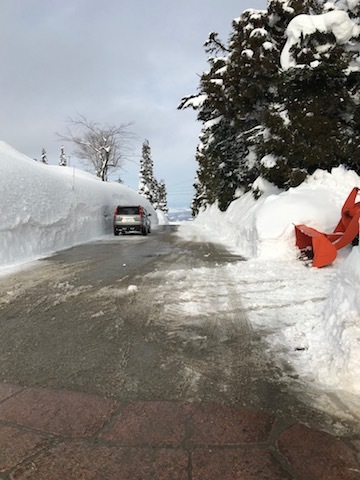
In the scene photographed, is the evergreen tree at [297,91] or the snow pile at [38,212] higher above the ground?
the evergreen tree at [297,91]

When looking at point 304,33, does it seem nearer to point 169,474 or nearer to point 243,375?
point 243,375

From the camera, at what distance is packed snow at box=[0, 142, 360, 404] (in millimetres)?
3406

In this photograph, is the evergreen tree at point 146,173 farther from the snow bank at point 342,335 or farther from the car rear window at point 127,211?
the snow bank at point 342,335

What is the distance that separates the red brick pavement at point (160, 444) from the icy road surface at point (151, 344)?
21 centimetres

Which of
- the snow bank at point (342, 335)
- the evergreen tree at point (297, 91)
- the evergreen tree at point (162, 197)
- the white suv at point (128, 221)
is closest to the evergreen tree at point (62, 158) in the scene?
the evergreen tree at point (162, 197)

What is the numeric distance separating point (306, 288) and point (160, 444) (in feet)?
14.3

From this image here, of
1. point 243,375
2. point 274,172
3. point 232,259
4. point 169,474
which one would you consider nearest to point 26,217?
point 232,259

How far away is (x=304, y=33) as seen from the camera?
474 inches

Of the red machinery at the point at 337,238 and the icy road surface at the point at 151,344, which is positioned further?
the red machinery at the point at 337,238

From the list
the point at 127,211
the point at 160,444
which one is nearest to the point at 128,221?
the point at 127,211

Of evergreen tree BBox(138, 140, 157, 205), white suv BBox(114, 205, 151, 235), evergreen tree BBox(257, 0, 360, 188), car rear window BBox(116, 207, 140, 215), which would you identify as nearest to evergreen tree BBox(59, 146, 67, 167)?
evergreen tree BBox(138, 140, 157, 205)

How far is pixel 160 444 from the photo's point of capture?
2.33 metres

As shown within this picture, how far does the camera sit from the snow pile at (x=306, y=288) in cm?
324

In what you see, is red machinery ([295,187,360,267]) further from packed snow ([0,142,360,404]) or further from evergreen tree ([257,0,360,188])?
evergreen tree ([257,0,360,188])
